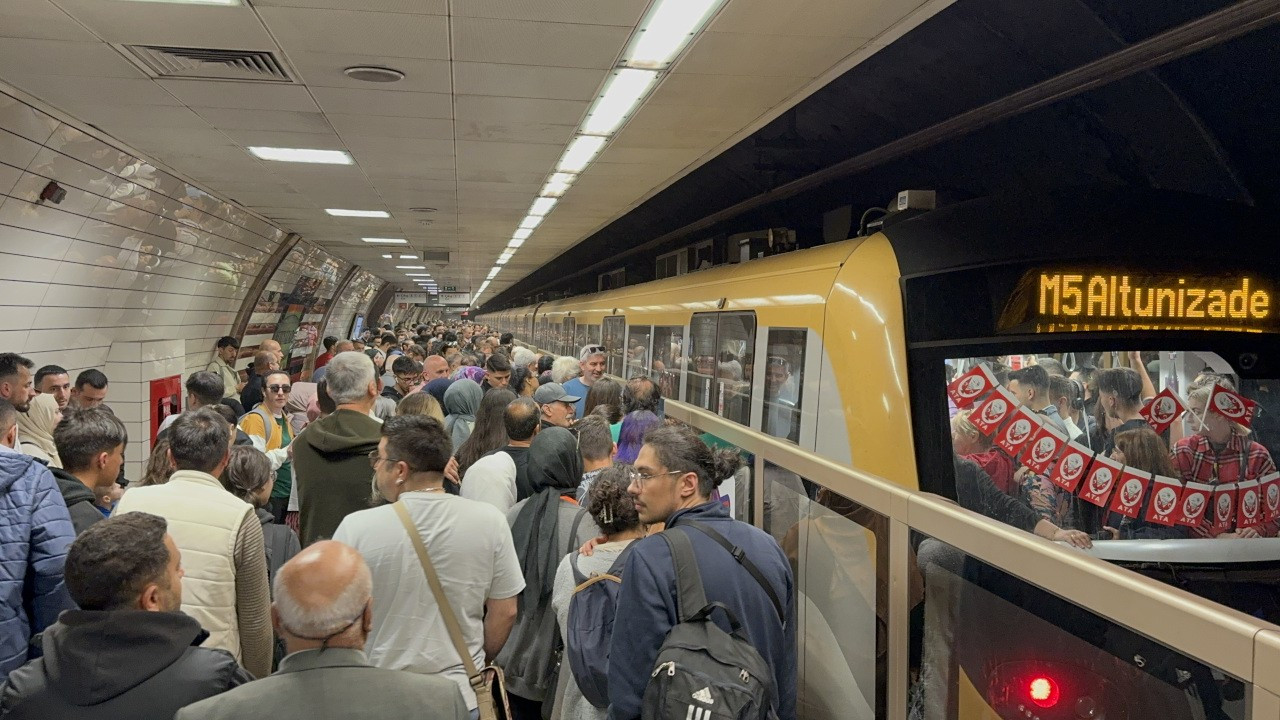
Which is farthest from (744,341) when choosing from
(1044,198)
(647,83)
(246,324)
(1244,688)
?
(246,324)

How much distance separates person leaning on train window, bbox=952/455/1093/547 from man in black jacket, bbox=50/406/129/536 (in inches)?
133

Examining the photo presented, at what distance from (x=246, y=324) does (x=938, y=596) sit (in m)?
15.2

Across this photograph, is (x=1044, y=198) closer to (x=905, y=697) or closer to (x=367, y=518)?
(x=905, y=697)

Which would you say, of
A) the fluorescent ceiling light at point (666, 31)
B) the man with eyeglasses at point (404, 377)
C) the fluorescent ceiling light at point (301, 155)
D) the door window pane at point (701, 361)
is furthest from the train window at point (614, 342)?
the fluorescent ceiling light at point (666, 31)

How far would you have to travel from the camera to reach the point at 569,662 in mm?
3088

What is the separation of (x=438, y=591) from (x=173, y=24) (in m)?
3.21

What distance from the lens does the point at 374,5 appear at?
433 centimetres

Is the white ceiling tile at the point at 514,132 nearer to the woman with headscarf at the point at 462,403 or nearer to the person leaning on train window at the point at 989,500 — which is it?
the woman with headscarf at the point at 462,403

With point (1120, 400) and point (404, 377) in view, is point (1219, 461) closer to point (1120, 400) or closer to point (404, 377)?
point (1120, 400)

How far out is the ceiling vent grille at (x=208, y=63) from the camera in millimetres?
5070

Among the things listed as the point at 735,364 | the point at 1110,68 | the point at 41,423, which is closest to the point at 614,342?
the point at 735,364

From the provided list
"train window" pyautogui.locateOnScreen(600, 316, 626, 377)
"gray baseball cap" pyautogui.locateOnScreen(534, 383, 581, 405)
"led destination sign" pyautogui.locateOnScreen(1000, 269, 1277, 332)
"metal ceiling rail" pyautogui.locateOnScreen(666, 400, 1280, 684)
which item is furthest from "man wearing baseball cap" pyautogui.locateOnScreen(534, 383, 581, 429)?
"train window" pyautogui.locateOnScreen(600, 316, 626, 377)

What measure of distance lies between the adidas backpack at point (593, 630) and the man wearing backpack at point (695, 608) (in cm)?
19

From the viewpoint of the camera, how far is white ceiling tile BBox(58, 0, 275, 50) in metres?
4.38
